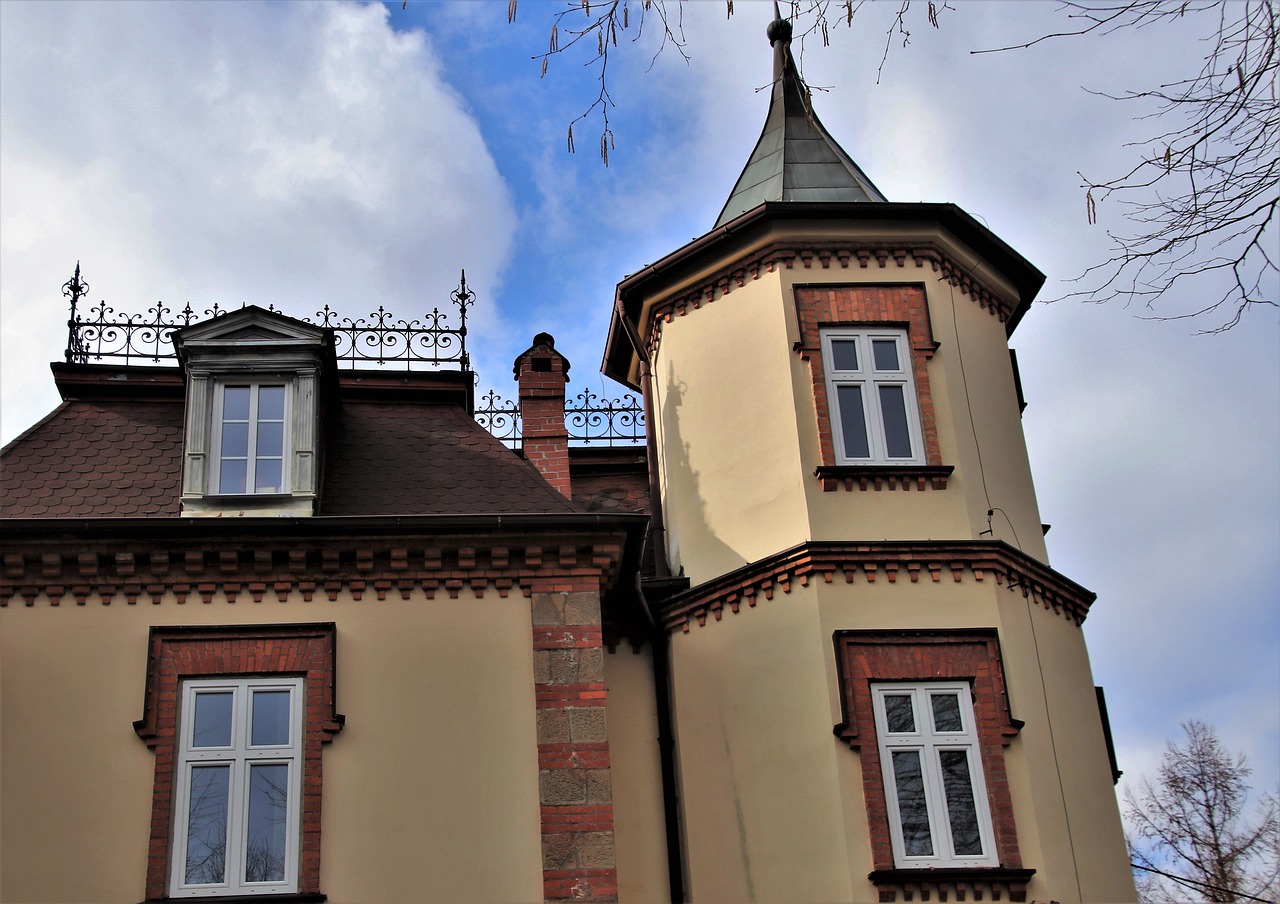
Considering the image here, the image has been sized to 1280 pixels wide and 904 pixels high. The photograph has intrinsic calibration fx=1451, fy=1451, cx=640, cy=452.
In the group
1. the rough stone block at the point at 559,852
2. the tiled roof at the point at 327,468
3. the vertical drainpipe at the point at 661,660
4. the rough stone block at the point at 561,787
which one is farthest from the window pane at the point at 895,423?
the rough stone block at the point at 559,852

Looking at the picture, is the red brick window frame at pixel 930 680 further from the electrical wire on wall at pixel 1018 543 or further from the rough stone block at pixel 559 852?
the rough stone block at pixel 559 852

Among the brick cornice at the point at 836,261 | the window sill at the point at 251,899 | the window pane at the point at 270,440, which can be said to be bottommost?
the window sill at the point at 251,899

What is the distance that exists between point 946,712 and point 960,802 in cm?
81

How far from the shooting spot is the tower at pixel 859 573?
40.6ft

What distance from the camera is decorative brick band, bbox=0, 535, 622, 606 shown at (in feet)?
40.6

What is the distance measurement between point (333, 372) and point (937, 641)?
6302 mm

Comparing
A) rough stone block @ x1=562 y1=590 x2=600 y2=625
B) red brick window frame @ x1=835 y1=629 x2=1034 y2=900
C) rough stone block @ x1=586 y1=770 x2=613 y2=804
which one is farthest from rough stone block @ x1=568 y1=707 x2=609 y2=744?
red brick window frame @ x1=835 y1=629 x2=1034 y2=900

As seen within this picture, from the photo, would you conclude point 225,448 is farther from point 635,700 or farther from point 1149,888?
point 1149,888

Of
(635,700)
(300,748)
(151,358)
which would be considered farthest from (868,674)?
(151,358)

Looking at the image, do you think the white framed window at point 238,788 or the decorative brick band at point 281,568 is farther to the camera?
the decorative brick band at point 281,568

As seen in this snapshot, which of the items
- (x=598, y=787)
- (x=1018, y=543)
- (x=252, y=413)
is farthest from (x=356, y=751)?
(x=1018, y=543)

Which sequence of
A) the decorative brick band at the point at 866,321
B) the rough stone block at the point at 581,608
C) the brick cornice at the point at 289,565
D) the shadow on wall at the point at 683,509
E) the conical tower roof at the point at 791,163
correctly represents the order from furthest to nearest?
1. the conical tower roof at the point at 791,163
2. the shadow on wall at the point at 683,509
3. the decorative brick band at the point at 866,321
4. the rough stone block at the point at 581,608
5. the brick cornice at the point at 289,565

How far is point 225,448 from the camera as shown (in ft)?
44.1

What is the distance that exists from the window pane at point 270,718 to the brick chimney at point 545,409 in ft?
15.5
